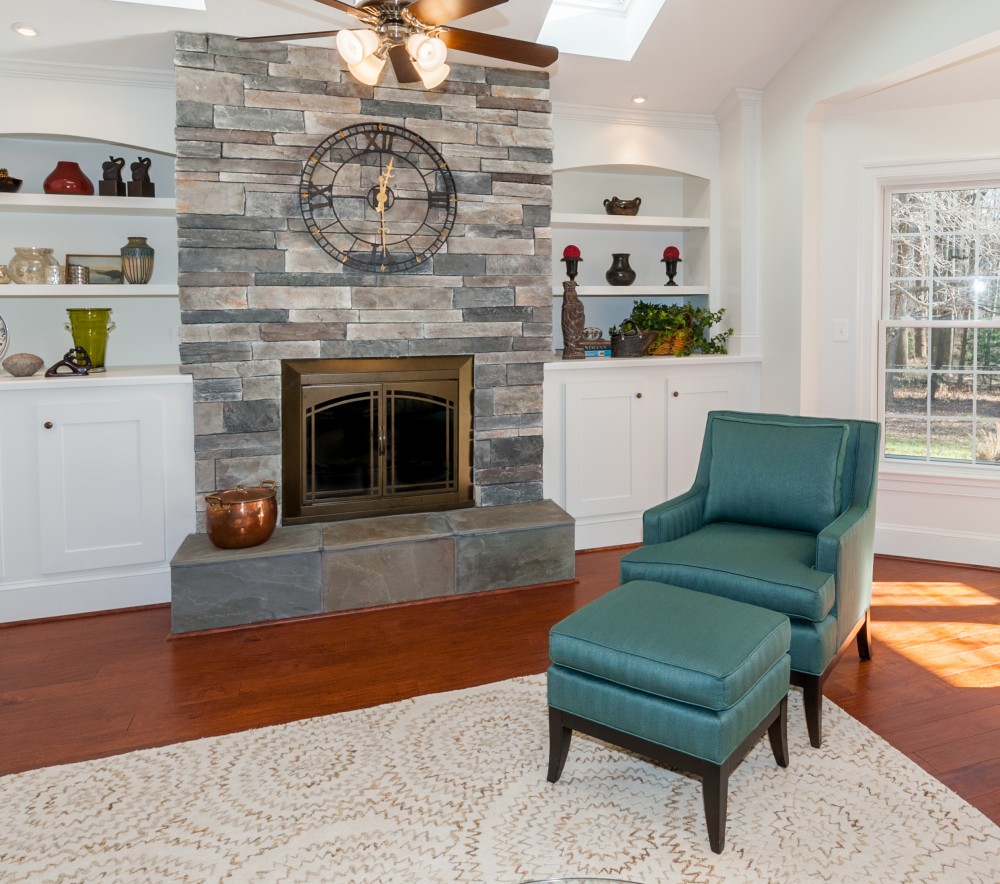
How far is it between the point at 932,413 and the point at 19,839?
4464 mm

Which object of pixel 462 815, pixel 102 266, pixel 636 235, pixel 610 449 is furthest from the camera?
pixel 636 235

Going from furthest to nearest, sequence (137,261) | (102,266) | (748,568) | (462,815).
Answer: (102,266) < (137,261) < (748,568) < (462,815)

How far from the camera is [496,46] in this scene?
245 cm

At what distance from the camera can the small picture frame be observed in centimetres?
399

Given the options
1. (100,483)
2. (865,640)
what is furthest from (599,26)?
(100,483)

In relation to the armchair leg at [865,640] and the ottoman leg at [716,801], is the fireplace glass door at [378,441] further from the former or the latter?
the ottoman leg at [716,801]

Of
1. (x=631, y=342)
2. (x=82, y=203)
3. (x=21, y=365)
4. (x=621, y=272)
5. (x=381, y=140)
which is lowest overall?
(x=21, y=365)

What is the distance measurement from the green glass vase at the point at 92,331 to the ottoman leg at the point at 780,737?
3378 millimetres

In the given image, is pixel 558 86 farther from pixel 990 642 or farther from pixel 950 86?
pixel 990 642

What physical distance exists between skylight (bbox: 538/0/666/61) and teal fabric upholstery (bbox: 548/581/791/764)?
3.01 meters

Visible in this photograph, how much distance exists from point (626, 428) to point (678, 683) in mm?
2648

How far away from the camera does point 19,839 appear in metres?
2.04

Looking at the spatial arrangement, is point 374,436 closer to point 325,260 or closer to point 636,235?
point 325,260

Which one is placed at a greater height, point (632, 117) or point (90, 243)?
point (632, 117)
